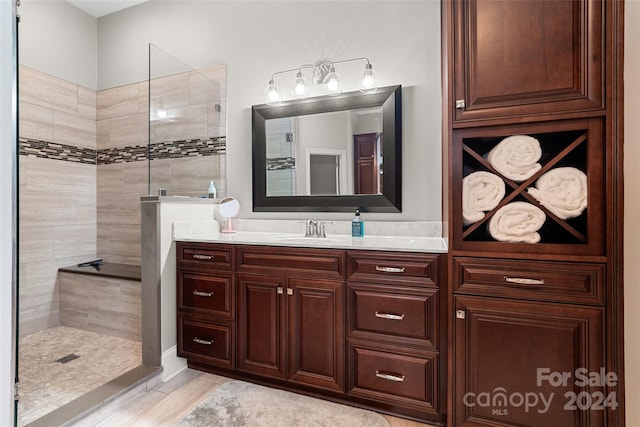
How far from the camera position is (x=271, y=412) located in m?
1.78

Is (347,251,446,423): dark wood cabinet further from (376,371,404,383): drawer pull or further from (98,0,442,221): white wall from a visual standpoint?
(98,0,442,221): white wall

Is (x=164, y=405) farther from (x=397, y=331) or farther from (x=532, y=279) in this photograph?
(x=532, y=279)

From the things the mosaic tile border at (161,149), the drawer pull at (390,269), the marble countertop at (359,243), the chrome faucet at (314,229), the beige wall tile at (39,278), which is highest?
the mosaic tile border at (161,149)

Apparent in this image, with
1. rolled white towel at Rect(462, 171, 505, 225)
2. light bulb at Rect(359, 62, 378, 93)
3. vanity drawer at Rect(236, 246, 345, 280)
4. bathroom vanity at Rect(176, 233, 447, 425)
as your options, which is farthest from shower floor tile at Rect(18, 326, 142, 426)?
light bulb at Rect(359, 62, 378, 93)

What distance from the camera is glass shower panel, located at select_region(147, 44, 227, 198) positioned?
9.05 feet

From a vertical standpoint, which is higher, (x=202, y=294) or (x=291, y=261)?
(x=291, y=261)

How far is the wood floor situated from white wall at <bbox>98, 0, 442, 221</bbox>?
1229 millimetres

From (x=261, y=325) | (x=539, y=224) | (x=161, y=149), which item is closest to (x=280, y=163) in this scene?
(x=161, y=149)

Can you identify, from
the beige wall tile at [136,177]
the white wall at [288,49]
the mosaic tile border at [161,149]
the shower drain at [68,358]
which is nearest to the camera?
the white wall at [288,49]

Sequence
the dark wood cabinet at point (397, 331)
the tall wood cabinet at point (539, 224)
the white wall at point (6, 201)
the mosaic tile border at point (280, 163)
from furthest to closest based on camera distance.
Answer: the mosaic tile border at point (280, 163), the dark wood cabinet at point (397, 331), the tall wood cabinet at point (539, 224), the white wall at point (6, 201)

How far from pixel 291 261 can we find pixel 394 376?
82 cm

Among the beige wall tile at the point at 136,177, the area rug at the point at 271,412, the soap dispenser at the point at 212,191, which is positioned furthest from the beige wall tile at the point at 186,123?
the area rug at the point at 271,412

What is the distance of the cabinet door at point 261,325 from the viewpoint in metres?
1.94

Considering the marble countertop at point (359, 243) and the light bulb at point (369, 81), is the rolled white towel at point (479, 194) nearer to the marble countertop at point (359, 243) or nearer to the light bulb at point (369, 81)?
the marble countertop at point (359, 243)
